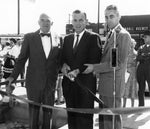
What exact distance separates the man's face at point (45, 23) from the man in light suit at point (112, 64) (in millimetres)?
764

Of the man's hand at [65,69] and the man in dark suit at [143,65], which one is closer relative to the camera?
the man's hand at [65,69]

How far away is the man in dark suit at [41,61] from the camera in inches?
159

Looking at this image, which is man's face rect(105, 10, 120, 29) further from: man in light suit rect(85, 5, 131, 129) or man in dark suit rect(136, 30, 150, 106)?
man in dark suit rect(136, 30, 150, 106)

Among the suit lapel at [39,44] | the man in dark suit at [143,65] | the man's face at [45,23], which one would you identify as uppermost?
the man's face at [45,23]

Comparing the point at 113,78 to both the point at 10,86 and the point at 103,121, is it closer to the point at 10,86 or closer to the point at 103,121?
the point at 103,121

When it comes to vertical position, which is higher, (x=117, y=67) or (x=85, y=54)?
(x=85, y=54)

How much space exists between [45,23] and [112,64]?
106 centimetres

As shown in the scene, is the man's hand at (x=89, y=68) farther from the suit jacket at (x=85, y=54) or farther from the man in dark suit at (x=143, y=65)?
the man in dark suit at (x=143, y=65)

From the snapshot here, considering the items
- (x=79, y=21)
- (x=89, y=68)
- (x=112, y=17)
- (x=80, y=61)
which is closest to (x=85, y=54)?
(x=80, y=61)

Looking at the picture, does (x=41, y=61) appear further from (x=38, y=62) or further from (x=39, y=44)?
(x=39, y=44)

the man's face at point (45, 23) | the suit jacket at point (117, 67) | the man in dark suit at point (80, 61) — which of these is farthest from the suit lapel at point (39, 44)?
the suit jacket at point (117, 67)

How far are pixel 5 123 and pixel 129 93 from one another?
295cm

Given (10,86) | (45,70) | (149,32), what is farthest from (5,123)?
(149,32)

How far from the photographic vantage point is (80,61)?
3805 mm
